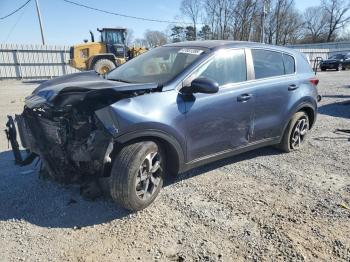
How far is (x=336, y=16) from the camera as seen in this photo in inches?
2938

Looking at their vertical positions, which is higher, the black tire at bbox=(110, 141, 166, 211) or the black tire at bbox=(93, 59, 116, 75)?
the black tire at bbox=(93, 59, 116, 75)

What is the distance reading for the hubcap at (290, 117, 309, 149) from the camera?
539cm

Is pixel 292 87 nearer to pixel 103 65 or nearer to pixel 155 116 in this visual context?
pixel 155 116

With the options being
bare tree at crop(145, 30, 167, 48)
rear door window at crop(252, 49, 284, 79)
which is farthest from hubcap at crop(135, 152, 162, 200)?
bare tree at crop(145, 30, 167, 48)

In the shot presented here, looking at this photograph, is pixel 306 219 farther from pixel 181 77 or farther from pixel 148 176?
pixel 181 77

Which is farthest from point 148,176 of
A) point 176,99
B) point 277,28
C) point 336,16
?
point 336,16

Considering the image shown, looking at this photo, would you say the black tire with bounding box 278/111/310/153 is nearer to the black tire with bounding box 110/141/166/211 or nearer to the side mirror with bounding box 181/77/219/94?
the side mirror with bounding box 181/77/219/94

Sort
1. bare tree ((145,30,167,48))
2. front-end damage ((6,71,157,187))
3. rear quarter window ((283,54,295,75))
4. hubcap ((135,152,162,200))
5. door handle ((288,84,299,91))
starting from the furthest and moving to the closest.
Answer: bare tree ((145,30,167,48))
rear quarter window ((283,54,295,75))
door handle ((288,84,299,91))
hubcap ((135,152,162,200))
front-end damage ((6,71,157,187))

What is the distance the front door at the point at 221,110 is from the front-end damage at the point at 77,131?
2.12 ft

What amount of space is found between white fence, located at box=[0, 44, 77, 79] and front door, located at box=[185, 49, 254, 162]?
2100cm

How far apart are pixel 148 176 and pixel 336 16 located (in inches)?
3325

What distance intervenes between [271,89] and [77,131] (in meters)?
2.78

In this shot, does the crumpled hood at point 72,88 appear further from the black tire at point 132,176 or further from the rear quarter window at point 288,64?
the rear quarter window at point 288,64

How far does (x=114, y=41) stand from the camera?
61.2 feet
